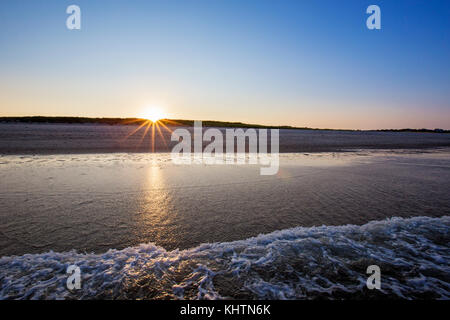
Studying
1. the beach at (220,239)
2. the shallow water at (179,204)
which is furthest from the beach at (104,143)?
the beach at (220,239)

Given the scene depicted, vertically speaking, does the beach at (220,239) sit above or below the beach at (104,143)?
below

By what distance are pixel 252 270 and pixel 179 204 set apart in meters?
2.80

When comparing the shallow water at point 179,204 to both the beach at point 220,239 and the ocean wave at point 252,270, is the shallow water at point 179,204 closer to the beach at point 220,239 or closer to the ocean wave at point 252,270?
the beach at point 220,239

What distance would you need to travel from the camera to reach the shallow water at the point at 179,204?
3768 mm

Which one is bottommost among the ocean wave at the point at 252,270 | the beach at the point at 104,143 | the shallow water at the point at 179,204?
the ocean wave at the point at 252,270

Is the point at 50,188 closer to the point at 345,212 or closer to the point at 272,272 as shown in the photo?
the point at 272,272

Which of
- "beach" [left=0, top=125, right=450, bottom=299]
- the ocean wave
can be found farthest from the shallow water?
the ocean wave

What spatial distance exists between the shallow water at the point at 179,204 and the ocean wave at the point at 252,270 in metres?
0.35

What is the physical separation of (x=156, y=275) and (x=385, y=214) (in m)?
4.80

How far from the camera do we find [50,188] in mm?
6219

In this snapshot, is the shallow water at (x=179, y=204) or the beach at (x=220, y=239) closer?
the beach at (x=220, y=239)

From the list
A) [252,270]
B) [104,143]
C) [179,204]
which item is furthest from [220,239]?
[104,143]

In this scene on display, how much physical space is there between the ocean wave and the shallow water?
1.13 feet
